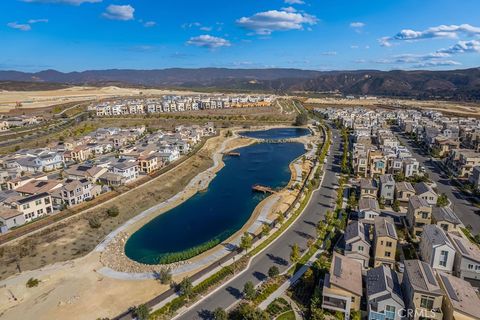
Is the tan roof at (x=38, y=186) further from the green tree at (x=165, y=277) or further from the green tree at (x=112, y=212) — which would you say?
the green tree at (x=165, y=277)

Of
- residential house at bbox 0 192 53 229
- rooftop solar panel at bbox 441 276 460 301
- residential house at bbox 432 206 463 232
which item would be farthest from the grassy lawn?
residential house at bbox 0 192 53 229

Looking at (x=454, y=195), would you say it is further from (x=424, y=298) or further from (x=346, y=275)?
(x=346, y=275)

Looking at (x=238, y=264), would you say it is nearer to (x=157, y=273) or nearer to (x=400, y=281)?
(x=157, y=273)

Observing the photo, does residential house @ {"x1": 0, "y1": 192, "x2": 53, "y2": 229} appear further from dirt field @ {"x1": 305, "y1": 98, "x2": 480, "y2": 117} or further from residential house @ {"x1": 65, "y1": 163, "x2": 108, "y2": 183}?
dirt field @ {"x1": 305, "y1": 98, "x2": 480, "y2": 117}

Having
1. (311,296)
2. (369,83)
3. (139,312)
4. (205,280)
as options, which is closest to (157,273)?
(205,280)

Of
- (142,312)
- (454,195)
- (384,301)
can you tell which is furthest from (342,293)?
(454,195)
